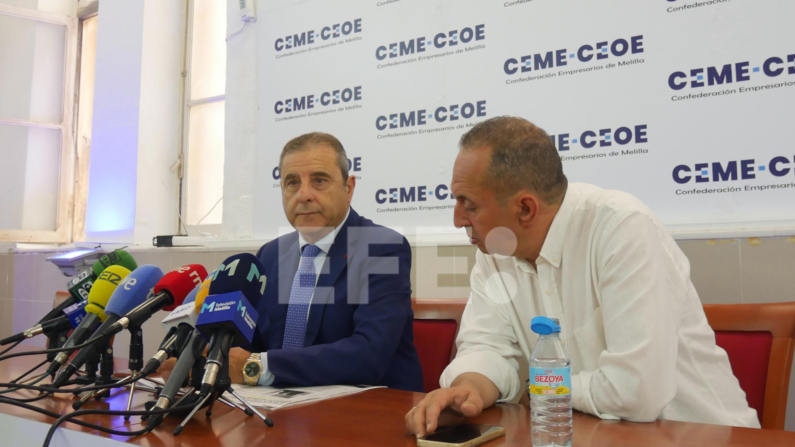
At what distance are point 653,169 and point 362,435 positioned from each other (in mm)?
1686

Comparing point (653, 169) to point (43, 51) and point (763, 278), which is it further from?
point (43, 51)

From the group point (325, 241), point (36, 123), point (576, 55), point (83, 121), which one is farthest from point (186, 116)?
point (576, 55)

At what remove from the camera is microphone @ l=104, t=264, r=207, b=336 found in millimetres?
1015

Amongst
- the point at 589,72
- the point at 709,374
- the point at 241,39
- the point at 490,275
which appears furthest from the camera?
the point at 241,39

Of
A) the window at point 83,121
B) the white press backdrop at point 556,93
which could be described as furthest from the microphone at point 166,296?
the window at point 83,121

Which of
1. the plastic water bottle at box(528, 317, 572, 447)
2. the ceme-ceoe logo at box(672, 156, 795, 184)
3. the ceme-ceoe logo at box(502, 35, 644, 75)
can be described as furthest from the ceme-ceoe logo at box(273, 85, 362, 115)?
the plastic water bottle at box(528, 317, 572, 447)

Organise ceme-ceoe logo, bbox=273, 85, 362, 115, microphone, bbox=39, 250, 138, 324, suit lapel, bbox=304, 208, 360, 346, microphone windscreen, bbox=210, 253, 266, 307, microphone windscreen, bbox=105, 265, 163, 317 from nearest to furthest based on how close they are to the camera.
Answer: microphone windscreen, bbox=210, 253, 266, 307
microphone windscreen, bbox=105, 265, 163, 317
microphone, bbox=39, 250, 138, 324
suit lapel, bbox=304, 208, 360, 346
ceme-ceoe logo, bbox=273, 85, 362, 115

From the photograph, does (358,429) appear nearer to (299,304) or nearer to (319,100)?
(299,304)

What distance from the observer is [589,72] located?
2.27 m

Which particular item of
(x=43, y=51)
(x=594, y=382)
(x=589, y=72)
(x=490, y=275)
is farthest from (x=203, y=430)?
(x=43, y=51)

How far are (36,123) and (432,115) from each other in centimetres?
325

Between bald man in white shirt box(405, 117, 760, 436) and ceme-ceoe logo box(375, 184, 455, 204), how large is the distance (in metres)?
1.19

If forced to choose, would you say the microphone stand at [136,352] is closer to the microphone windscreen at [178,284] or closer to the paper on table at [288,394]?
the microphone windscreen at [178,284]

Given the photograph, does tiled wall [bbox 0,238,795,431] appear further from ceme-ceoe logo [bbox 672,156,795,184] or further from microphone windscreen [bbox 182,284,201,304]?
microphone windscreen [bbox 182,284,201,304]
